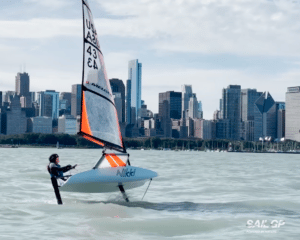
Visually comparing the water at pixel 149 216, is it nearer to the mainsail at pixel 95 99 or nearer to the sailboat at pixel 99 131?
the sailboat at pixel 99 131

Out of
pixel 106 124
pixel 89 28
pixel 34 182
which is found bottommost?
pixel 34 182

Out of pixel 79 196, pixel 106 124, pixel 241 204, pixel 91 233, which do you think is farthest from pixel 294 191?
pixel 91 233

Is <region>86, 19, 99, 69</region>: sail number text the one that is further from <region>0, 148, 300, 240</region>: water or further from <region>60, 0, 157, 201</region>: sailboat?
<region>0, 148, 300, 240</region>: water

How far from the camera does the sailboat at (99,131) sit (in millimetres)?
17031

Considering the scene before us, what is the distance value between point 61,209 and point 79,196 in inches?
177

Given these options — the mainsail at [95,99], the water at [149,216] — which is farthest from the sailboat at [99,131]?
the water at [149,216]

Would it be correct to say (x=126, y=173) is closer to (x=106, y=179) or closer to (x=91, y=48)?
(x=106, y=179)

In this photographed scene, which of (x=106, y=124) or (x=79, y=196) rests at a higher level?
(x=106, y=124)

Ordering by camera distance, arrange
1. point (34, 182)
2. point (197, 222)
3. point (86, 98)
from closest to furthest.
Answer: point (197, 222) → point (86, 98) → point (34, 182)

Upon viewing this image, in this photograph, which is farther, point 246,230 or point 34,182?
point 34,182

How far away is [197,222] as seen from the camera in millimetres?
15609

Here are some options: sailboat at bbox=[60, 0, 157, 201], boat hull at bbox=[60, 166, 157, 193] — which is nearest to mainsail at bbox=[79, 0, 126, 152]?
sailboat at bbox=[60, 0, 157, 201]

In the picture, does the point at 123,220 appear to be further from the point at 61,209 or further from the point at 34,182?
the point at 34,182

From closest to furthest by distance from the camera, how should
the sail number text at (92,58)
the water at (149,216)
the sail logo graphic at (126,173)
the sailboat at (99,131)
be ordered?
the water at (149,216) → the sailboat at (99,131) → the sail logo graphic at (126,173) → the sail number text at (92,58)
